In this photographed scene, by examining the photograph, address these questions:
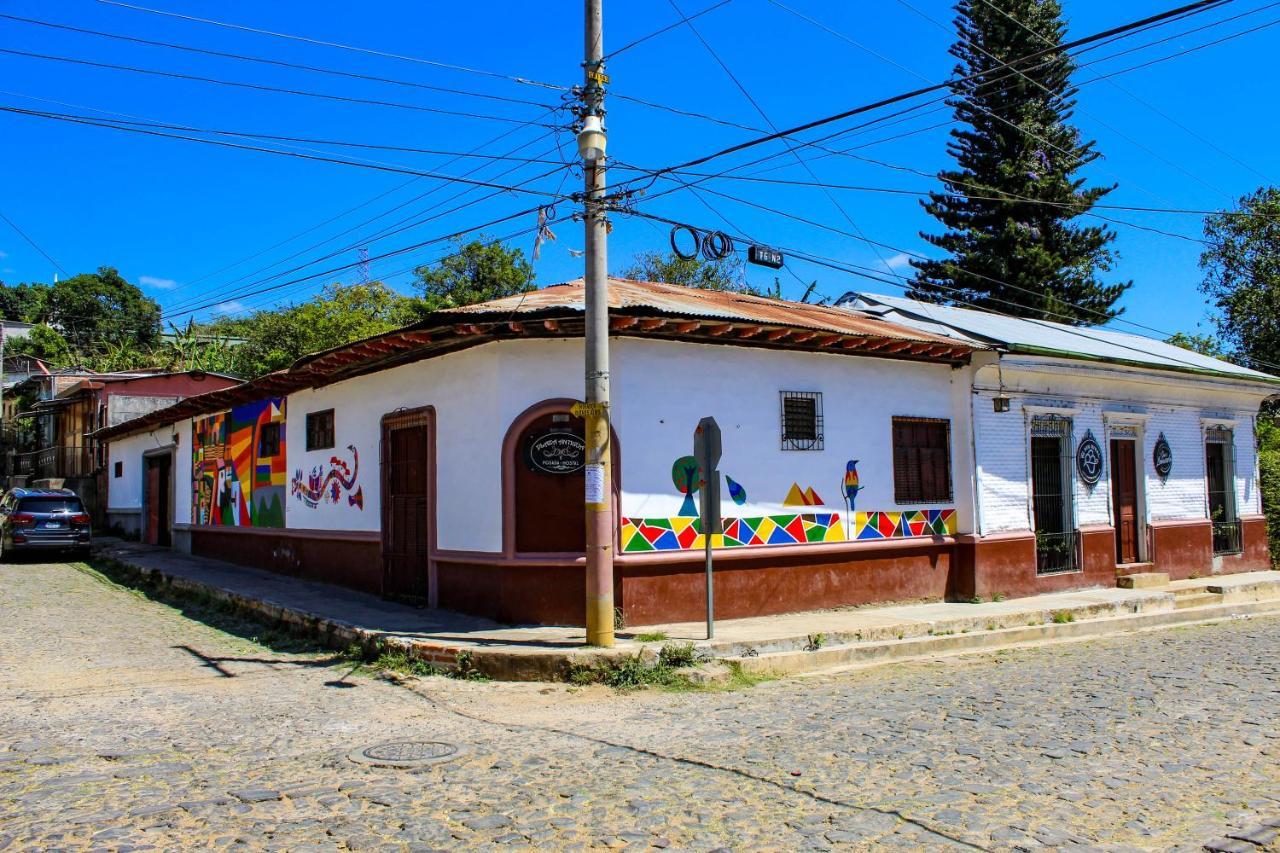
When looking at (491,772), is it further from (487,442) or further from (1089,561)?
(1089,561)

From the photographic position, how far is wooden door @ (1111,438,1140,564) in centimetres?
1664

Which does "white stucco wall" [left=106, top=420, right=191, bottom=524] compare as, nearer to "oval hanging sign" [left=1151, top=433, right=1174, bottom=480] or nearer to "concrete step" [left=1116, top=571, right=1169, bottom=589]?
"concrete step" [left=1116, top=571, right=1169, bottom=589]

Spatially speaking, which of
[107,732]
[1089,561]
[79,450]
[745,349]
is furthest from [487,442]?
[79,450]

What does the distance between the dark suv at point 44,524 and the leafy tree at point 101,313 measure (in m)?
44.4

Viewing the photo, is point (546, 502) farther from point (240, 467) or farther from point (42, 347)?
point (42, 347)

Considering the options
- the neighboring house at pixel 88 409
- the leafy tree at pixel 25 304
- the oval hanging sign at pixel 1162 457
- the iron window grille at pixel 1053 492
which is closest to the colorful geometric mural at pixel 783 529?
the iron window grille at pixel 1053 492

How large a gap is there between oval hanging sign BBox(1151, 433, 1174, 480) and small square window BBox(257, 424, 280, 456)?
1581 cm

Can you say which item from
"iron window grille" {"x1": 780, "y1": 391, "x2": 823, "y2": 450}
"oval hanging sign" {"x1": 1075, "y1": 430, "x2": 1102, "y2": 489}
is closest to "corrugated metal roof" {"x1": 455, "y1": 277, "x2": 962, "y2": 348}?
"iron window grille" {"x1": 780, "y1": 391, "x2": 823, "y2": 450}

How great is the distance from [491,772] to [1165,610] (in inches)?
480

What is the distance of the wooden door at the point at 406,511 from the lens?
1276 cm

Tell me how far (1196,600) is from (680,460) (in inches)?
381

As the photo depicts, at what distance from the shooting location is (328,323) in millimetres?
38375

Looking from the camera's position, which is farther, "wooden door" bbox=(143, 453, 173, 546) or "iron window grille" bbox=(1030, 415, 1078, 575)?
"wooden door" bbox=(143, 453, 173, 546)

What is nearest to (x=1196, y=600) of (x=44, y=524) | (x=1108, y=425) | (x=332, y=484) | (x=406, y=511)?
(x=1108, y=425)
